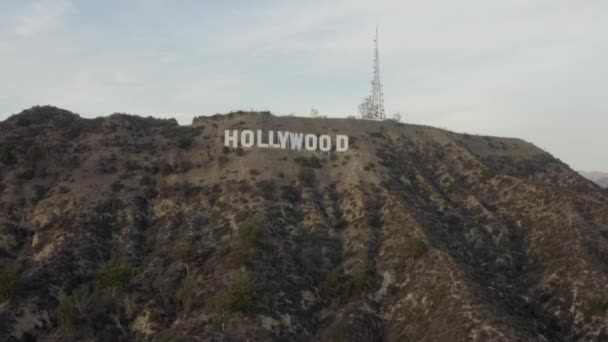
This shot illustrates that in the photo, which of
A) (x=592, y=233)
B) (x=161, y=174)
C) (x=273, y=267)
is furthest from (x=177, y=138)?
(x=592, y=233)

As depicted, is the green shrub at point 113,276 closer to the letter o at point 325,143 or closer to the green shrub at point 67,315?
the green shrub at point 67,315

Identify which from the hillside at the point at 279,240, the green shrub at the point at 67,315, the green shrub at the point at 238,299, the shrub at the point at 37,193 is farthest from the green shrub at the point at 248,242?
the shrub at the point at 37,193

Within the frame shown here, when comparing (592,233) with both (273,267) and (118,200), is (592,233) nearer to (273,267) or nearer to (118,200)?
(273,267)

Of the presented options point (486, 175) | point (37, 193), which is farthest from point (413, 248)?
point (37, 193)

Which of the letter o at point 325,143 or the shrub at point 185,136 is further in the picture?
the letter o at point 325,143

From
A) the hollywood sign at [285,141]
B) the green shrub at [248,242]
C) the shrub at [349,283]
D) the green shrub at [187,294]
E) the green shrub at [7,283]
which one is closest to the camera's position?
the green shrub at [7,283]

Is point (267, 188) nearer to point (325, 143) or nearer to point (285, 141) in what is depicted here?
A: point (285, 141)

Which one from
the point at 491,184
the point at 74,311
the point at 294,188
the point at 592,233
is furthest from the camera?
the point at 491,184
